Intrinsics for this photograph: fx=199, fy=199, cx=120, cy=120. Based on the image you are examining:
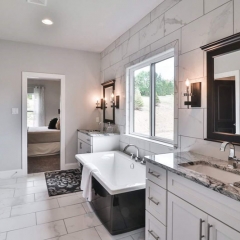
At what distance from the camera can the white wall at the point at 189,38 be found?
1.81 meters

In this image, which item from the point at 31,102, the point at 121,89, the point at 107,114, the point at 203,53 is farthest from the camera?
the point at 31,102

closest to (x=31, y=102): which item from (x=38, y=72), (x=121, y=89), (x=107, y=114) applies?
(x=38, y=72)

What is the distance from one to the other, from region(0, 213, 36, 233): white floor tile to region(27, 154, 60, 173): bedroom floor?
198cm

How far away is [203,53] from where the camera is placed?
197 cm

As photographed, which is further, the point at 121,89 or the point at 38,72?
the point at 38,72

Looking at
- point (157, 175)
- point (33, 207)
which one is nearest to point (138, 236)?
point (157, 175)

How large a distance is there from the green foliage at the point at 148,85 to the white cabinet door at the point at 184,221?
157 cm

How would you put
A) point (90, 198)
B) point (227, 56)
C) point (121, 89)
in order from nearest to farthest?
point (227, 56) → point (90, 198) → point (121, 89)

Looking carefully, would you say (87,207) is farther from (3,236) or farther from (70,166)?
(70,166)

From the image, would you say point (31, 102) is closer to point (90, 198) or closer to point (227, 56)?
point (90, 198)

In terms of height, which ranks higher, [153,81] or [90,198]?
[153,81]

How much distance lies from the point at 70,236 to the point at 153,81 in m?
2.30

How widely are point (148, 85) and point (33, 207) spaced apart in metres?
2.43

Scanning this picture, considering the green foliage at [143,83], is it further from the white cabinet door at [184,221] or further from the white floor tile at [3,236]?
the white floor tile at [3,236]
